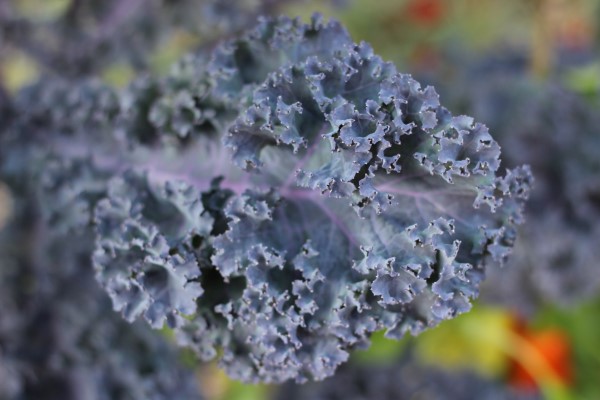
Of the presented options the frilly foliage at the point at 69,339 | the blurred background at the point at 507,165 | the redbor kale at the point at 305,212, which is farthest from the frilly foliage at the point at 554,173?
the frilly foliage at the point at 69,339

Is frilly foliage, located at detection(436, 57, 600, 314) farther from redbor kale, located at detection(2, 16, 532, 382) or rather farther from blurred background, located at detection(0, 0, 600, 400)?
redbor kale, located at detection(2, 16, 532, 382)

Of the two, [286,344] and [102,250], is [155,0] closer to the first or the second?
[102,250]

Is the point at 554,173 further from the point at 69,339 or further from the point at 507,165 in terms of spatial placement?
the point at 69,339

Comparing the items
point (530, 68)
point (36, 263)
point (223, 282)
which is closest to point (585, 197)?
point (530, 68)

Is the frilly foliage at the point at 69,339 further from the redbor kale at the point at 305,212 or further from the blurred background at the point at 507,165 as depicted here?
the redbor kale at the point at 305,212

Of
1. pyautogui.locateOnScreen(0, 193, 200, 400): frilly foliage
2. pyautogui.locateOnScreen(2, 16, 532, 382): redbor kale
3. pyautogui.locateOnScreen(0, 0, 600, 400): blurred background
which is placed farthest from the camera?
pyautogui.locateOnScreen(0, 0, 600, 400): blurred background

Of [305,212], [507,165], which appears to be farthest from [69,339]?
[507,165]

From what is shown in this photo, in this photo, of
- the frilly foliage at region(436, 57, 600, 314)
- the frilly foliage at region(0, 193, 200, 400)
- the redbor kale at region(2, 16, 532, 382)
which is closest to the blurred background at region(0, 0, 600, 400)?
the frilly foliage at region(436, 57, 600, 314)
